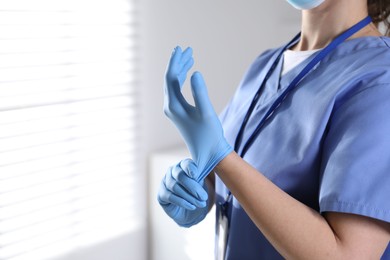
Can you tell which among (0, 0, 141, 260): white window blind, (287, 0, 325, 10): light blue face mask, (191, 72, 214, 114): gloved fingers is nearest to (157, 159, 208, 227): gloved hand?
(191, 72, 214, 114): gloved fingers

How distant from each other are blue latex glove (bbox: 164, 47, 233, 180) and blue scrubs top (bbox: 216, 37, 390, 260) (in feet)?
0.43

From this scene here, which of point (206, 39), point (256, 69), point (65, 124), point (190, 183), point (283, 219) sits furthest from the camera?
point (206, 39)

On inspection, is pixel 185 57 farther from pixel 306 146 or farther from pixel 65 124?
pixel 65 124

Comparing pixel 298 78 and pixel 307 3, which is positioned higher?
pixel 307 3

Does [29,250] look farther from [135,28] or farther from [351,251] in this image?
[351,251]

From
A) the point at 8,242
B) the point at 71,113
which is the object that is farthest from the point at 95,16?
the point at 8,242

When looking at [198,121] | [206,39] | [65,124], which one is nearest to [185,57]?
[198,121]

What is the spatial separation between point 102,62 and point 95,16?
132mm

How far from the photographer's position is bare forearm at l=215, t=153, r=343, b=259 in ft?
2.63

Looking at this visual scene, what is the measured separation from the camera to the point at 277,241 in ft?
2.71

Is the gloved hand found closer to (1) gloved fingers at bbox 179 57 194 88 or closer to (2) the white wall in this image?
(1) gloved fingers at bbox 179 57 194 88

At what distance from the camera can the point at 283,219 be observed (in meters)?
0.82

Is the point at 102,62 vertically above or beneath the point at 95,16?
beneath

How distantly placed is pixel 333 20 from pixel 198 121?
33 centimetres
